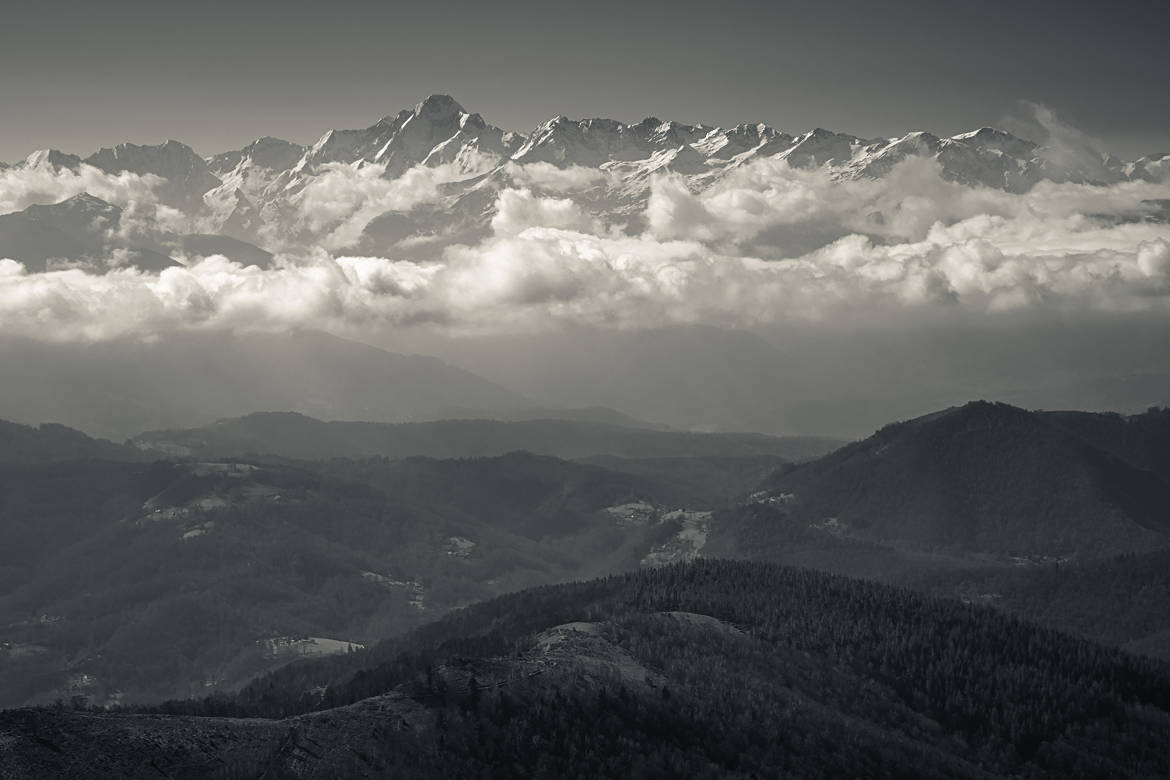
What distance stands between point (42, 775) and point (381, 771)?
47.5 meters

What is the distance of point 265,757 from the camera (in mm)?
189375

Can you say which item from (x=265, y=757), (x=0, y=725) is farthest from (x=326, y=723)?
(x=0, y=725)

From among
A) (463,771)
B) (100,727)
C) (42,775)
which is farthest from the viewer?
(463,771)

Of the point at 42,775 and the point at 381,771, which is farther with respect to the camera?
the point at 381,771

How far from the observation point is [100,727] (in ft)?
609

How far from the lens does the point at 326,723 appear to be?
19900cm

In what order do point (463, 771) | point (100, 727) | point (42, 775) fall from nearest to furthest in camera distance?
1. point (42, 775)
2. point (100, 727)
3. point (463, 771)

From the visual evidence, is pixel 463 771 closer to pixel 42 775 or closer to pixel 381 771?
pixel 381 771

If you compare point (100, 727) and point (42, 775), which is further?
point (100, 727)

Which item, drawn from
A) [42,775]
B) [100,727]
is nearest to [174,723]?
[100,727]

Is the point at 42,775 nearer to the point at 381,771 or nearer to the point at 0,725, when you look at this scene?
the point at 0,725

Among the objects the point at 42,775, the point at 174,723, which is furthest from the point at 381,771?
the point at 42,775

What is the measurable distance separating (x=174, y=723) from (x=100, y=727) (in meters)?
11.7

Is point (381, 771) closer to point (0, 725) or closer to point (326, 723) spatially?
point (326, 723)
